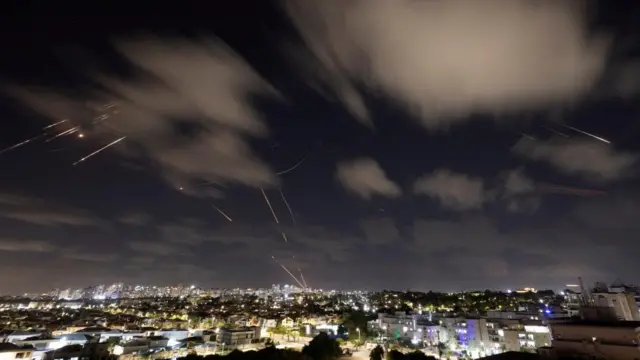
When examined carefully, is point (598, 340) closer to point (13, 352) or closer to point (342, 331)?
point (342, 331)

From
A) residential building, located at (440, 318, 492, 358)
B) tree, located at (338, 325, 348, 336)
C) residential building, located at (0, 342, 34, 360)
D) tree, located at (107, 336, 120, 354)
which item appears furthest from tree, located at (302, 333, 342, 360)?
residential building, located at (0, 342, 34, 360)

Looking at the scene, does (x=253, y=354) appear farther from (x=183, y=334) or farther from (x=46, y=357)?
(x=183, y=334)

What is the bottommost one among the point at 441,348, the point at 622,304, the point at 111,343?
the point at 111,343

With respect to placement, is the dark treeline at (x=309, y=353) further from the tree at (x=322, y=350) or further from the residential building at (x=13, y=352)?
the residential building at (x=13, y=352)

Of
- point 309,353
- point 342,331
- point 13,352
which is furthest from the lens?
point 342,331

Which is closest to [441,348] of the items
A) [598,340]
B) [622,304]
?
[622,304]

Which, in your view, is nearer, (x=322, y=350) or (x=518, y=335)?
(x=322, y=350)

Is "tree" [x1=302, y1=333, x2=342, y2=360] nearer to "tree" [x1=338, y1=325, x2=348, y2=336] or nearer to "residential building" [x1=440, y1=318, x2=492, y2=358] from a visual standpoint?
"residential building" [x1=440, y1=318, x2=492, y2=358]

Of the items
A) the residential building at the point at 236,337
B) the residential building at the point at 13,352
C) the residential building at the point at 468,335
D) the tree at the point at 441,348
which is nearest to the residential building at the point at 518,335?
the residential building at the point at 468,335
